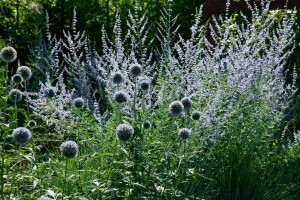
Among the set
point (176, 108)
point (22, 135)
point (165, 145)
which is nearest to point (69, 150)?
point (22, 135)

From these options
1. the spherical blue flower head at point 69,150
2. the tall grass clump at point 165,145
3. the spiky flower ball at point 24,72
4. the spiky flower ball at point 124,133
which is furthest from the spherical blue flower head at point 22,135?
the spiky flower ball at point 24,72

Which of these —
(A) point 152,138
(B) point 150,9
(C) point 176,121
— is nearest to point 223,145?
(C) point 176,121

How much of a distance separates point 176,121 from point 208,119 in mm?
250

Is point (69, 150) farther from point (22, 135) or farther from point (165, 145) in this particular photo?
point (165, 145)

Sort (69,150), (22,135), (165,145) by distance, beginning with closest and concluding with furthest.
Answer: (69,150)
(22,135)
(165,145)

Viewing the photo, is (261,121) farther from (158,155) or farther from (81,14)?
(81,14)

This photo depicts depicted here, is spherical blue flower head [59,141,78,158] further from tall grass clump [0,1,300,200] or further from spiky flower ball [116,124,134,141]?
spiky flower ball [116,124,134,141]

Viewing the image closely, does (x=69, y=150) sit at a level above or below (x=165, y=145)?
above

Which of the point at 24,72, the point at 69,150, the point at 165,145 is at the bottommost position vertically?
the point at 165,145

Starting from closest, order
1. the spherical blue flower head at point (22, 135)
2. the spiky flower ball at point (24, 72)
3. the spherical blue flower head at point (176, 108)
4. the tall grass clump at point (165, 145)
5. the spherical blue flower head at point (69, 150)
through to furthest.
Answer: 1. the spherical blue flower head at point (69, 150)
2. the spherical blue flower head at point (22, 135)
3. the tall grass clump at point (165, 145)
4. the spherical blue flower head at point (176, 108)
5. the spiky flower ball at point (24, 72)

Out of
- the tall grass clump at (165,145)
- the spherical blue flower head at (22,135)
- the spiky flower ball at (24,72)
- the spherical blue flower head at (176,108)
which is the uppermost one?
the spiky flower ball at (24,72)

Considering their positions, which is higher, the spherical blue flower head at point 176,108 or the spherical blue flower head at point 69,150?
the spherical blue flower head at point 176,108

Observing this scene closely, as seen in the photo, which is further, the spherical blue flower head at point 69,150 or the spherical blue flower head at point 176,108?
the spherical blue flower head at point 176,108

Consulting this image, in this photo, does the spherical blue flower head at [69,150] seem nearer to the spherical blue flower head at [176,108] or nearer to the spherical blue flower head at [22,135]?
the spherical blue flower head at [22,135]
